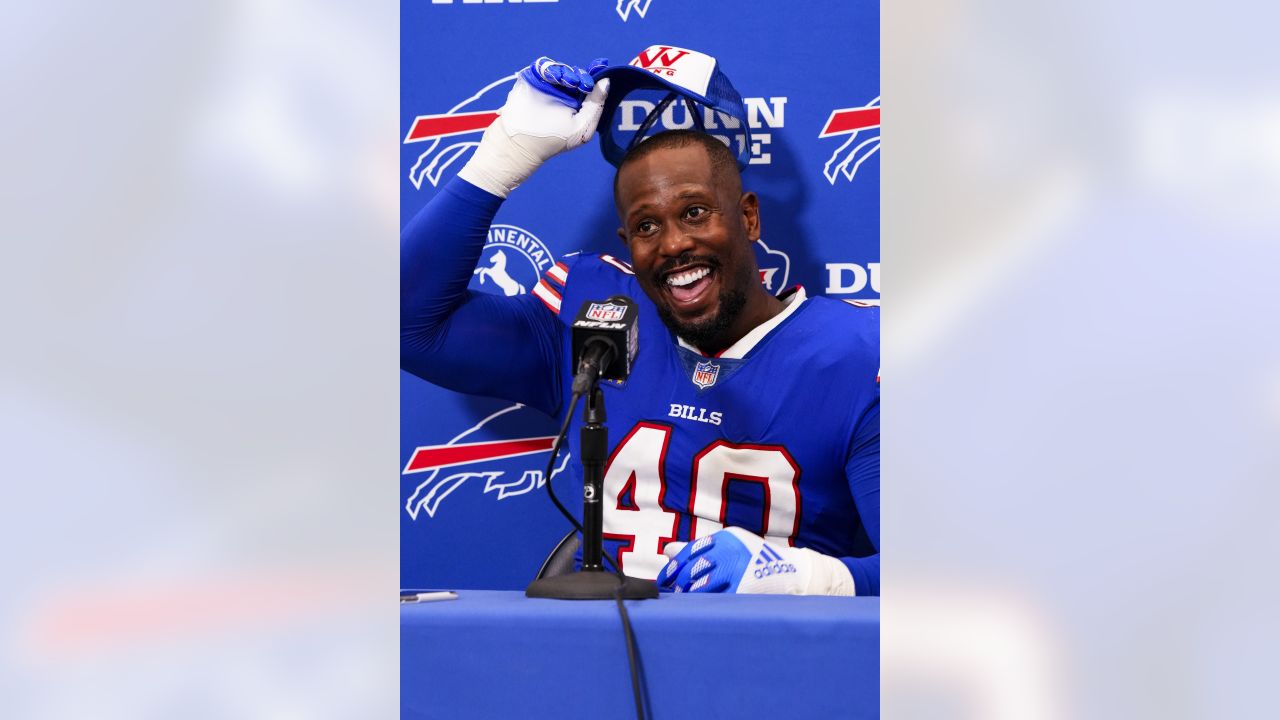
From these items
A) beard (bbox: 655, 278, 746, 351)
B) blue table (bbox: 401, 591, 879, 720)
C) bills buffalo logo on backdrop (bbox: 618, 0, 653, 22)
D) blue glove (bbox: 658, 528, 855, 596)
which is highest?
bills buffalo logo on backdrop (bbox: 618, 0, 653, 22)

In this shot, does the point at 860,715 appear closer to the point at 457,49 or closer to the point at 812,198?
the point at 812,198

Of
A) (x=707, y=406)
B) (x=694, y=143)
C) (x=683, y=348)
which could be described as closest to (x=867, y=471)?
(x=707, y=406)

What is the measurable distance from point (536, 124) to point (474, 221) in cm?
21

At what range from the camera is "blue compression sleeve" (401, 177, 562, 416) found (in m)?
1.95

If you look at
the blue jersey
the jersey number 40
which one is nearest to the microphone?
the blue jersey

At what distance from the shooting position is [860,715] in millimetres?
696

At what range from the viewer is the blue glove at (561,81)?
192 cm

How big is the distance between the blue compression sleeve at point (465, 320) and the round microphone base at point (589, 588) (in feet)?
3.70

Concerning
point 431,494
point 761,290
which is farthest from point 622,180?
point 431,494

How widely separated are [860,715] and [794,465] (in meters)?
1.14

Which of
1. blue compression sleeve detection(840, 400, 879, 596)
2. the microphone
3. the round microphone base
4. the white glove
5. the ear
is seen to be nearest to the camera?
the round microphone base

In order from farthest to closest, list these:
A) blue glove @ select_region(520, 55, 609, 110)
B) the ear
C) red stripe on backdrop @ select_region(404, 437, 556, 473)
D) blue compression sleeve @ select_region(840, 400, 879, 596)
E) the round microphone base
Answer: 1. red stripe on backdrop @ select_region(404, 437, 556, 473)
2. the ear
3. blue glove @ select_region(520, 55, 609, 110)
4. blue compression sleeve @ select_region(840, 400, 879, 596)
5. the round microphone base

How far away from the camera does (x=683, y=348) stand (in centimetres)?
198

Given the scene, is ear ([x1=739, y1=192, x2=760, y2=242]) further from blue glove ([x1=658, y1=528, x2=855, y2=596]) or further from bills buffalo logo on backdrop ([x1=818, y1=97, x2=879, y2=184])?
blue glove ([x1=658, y1=528, x2=855, y2=596])
